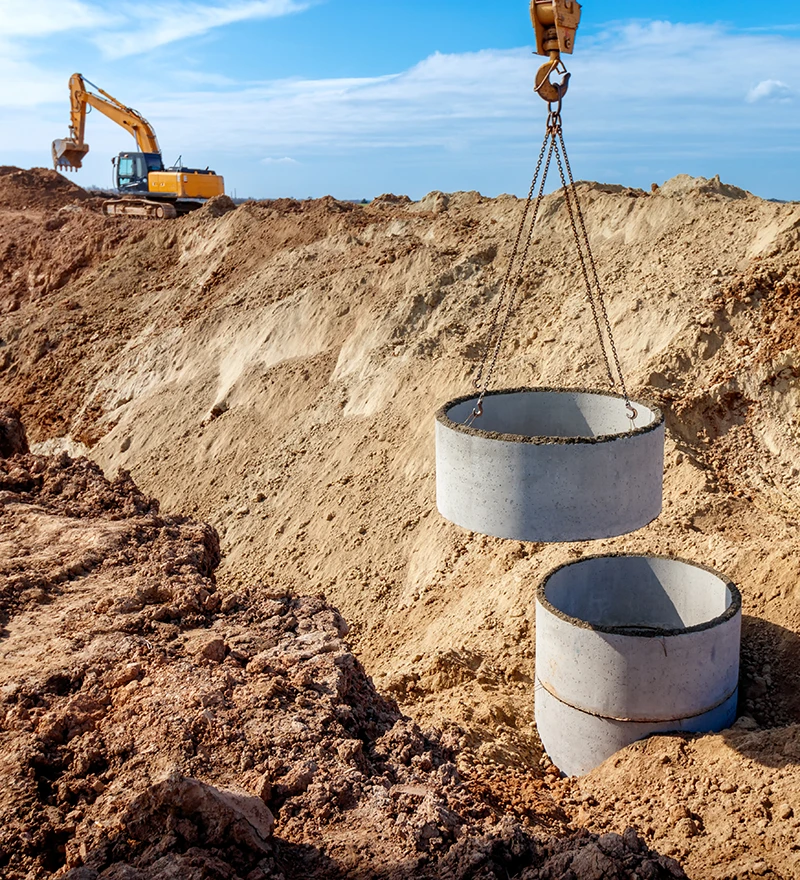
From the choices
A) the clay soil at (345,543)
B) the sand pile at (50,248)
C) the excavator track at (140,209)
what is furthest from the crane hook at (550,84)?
the excavator track at (140,209)

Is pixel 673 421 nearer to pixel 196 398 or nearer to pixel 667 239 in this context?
pixel 667 239

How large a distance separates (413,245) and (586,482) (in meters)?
12.0

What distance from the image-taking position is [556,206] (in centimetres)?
1677

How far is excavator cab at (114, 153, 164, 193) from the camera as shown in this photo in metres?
27.3

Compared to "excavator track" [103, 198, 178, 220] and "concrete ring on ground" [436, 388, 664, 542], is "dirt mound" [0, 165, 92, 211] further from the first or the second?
"concrete ring on ground" [436, 388, 664, 542]

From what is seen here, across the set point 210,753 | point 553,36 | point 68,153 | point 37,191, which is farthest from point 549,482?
point 37,191

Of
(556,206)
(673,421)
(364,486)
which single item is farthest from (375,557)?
(556,206)

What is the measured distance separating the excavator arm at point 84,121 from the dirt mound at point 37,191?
8.04ft

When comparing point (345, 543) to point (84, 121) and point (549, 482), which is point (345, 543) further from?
point (84, 121)

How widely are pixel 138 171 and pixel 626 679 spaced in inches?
965

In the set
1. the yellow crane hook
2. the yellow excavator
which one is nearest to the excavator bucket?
the yellow excavator

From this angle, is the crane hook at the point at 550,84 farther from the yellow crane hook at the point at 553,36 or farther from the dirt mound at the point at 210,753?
the dirt mound at the point at 210,753

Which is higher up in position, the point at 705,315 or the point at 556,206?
the point at 556,206

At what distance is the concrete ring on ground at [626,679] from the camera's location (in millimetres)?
7371
